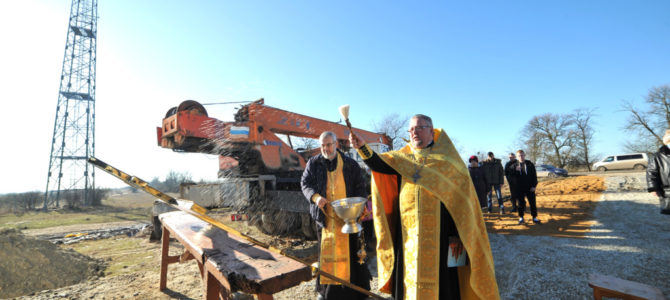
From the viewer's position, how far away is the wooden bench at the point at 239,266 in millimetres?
1405

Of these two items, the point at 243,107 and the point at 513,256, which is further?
the point at 243,107

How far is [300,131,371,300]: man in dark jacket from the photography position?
2.62m

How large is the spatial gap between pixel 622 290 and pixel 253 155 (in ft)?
18.6

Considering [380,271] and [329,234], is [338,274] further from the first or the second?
[380,271]

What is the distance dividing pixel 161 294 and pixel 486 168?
819 centimetres

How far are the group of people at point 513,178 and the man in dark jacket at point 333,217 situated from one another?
9.17 feet

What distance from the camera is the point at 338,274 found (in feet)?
8.64

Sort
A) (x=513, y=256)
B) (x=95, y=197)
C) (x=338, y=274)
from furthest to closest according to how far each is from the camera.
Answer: (x=95, y=197)
(x=513, y=256)
(x=338, y=274)

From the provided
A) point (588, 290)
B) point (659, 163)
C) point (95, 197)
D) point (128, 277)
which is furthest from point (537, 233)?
point (95, 197)

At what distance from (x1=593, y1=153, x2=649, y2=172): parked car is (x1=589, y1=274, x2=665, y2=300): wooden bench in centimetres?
2550

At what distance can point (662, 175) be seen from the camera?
11.5 ft

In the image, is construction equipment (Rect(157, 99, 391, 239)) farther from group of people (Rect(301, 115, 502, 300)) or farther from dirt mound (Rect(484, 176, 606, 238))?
dirt mound (Rect(484, 176, 606, 238))

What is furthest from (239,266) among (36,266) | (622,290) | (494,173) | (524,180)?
(494,173)

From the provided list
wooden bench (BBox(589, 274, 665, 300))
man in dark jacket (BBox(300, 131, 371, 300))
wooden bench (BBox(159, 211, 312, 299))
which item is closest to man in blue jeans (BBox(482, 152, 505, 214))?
wooden bench (BBox(589, 274, 665, 300))
